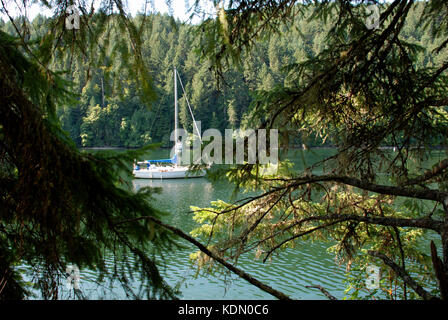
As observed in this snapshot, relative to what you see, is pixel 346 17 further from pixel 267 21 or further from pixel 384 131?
pixel 384 131

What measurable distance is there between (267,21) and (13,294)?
8.48 feet

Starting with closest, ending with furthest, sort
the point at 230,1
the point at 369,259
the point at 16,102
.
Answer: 1. the point at 16,102
2. the point at 230,1
3. the point at 369,259

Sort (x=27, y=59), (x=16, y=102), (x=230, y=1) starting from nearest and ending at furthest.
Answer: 1. (x=16, y=102)
2. (x=27, y=59)
3. (x=230, y=1)

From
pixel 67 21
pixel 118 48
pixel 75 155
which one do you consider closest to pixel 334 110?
pixel 118 48

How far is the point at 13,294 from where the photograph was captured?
1922 millimetres

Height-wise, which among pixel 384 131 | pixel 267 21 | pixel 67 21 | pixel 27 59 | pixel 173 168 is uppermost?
pixel 267 21

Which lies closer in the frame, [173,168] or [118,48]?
[118,48]

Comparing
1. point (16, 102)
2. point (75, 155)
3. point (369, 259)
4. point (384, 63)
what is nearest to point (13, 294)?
point (75, 155)

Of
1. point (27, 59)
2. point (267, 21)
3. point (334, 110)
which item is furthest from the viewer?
point (334, 110)

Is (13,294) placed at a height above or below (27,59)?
below

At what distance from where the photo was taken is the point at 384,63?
129 inches

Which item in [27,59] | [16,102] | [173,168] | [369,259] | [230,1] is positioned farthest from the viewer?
[173,168]

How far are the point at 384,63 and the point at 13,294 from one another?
3.14 meters

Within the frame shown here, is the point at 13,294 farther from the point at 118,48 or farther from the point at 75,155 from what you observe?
the point at 118,48
